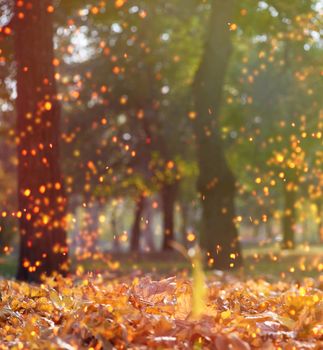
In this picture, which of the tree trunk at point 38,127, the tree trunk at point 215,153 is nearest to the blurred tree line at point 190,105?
the tree trunk at point 215,153

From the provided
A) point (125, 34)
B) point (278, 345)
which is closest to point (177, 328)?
point (278, 345)

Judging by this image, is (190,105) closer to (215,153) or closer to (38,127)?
(215,153)

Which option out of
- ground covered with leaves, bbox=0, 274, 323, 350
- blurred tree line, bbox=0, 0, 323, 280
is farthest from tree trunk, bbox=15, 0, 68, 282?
ground covered with leaves, bbox=0, 274, 323, 350

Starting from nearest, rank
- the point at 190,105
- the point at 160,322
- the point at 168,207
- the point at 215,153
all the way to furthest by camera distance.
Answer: the point at 160,322, the point at 215,153, the point at 190,105, the point at 168,207

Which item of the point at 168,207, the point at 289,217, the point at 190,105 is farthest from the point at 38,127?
the point at 289,217

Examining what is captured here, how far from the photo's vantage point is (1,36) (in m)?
14.8

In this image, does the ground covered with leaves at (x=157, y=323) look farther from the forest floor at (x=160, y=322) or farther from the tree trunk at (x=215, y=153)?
the tree trunk at (x=215, y=153)

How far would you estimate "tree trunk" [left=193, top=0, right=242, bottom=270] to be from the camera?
789 inches

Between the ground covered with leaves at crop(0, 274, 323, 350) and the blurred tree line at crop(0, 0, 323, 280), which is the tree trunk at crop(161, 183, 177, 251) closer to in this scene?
the blurred tree line at crop(0, 0, 323, 280)

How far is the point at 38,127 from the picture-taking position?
13.2 m

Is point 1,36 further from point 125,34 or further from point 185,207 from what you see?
point 185,207

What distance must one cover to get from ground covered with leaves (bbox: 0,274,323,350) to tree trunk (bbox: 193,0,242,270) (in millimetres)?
13303

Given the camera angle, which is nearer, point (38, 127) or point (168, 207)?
point (38, 127)

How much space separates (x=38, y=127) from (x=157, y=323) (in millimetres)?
8380
